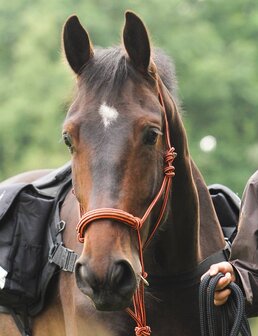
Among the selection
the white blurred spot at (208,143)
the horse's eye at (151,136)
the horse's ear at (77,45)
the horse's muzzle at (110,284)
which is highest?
the horse's ear at (77,45)

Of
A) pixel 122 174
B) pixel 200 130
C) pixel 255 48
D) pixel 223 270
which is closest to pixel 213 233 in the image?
pixel 223 270

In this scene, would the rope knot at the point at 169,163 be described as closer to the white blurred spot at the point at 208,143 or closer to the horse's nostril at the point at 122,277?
the horse's nostril at the point at 122,277

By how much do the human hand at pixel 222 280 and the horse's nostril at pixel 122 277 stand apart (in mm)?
493

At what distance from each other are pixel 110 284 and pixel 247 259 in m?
1.00

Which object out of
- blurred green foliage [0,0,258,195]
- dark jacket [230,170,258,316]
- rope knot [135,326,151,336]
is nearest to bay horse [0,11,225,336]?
rope knot [135,326,151,336]

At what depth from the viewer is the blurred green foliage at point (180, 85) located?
1981 centimetres

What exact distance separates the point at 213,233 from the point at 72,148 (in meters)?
1.15

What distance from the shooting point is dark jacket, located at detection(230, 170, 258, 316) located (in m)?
4.52

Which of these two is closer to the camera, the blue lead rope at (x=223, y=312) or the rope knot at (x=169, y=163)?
the blue lead rope at (x=223, y=312)

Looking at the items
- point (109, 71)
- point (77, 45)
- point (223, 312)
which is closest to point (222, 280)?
point (223, 312)

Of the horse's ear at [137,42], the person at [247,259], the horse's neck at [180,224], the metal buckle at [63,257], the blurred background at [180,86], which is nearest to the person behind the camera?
the person at [247,259]

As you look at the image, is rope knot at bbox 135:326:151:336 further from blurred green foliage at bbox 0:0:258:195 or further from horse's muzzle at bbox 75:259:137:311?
blurred green foliage at bbox 0:0:258:195

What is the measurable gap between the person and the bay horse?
0.87 feet

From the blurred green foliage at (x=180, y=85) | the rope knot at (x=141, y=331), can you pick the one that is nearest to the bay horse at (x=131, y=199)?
the rope knot at (x=141, y=331)
